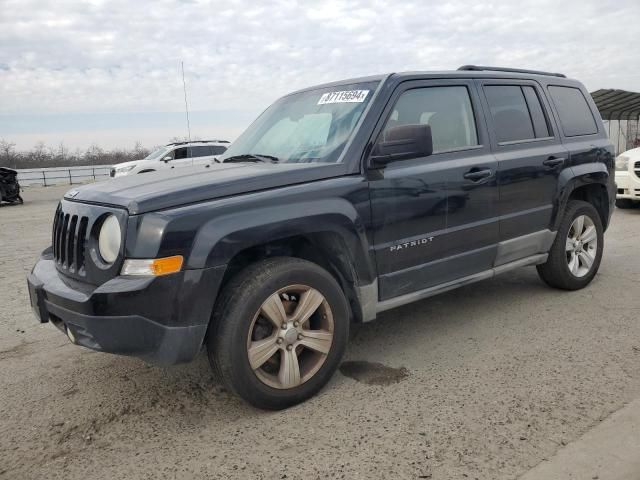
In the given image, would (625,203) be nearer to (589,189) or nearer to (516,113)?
(589,189)

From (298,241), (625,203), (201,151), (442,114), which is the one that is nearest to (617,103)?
(625,203)

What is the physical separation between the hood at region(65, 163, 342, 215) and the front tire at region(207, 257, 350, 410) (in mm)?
447

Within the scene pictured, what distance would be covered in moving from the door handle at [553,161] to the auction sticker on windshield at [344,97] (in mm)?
1743

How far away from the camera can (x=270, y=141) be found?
3.97 metres

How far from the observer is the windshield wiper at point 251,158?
12.0ft

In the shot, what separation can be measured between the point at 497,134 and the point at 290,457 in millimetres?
2850

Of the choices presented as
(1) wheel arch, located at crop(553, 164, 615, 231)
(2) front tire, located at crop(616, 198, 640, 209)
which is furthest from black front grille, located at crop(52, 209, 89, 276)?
(2) front tire, located at crop(616, 198, 640, 209)

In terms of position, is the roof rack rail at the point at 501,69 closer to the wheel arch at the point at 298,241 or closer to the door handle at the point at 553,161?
the door handle at the point at 553,161

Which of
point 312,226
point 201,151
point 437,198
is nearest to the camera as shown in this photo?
point 312,226

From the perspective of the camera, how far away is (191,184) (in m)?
2.87

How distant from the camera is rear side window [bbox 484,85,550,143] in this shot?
4171 millimetres

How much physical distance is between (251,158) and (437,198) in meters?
1.32

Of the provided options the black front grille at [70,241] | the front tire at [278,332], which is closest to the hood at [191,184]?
the black front grille at [70,241]

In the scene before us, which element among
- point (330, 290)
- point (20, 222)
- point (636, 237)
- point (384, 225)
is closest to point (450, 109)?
point (384, 225)
